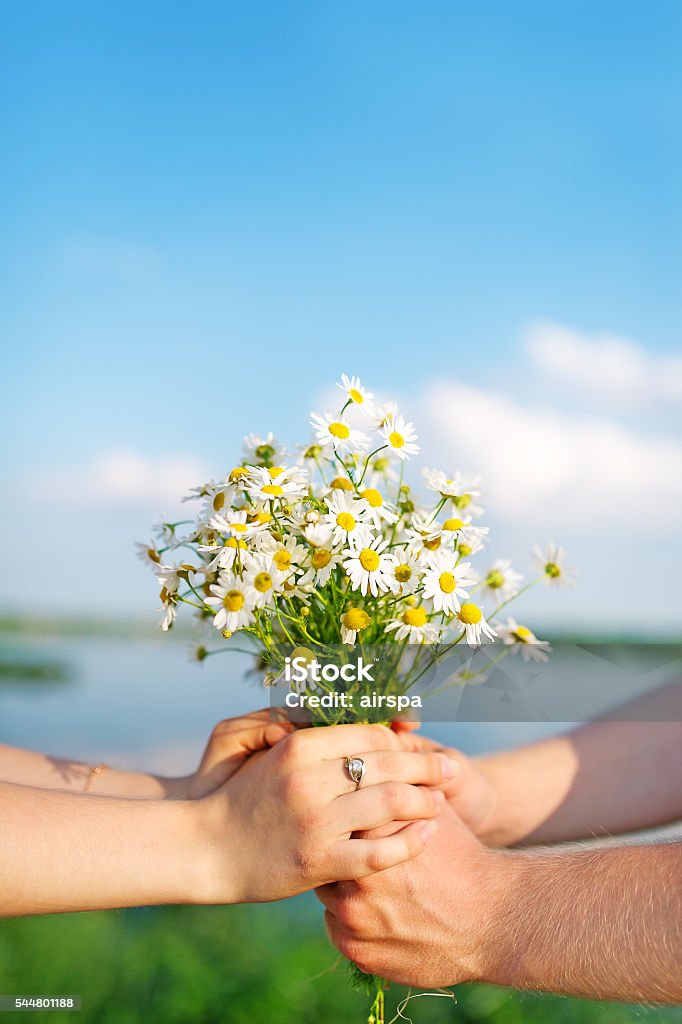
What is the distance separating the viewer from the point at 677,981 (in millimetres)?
1140

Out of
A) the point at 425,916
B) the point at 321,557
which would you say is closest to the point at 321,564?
the point at 321,557

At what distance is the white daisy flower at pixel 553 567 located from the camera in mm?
1472

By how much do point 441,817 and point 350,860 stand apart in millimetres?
233

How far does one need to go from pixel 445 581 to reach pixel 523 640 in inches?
11.9

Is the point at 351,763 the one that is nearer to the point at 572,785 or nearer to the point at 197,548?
the point at 197,548

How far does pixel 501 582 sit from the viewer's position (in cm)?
144

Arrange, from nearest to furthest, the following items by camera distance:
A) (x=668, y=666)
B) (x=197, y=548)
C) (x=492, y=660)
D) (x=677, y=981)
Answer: (x=677, y=981), (x=197, y=548), (x=492, y=660), (x=668, y=666)

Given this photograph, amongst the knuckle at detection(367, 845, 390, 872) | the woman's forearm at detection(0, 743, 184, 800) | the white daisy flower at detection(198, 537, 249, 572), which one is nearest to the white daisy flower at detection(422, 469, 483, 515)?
the white daisy flower at detection(198, 537, 249, 572)

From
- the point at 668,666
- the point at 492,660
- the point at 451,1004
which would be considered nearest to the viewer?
the point at 492,660

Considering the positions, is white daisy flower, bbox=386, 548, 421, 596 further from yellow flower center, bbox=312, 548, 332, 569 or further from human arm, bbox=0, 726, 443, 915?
human arm, bbox=0, 726, 443, 915

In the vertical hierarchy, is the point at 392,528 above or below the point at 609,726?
above

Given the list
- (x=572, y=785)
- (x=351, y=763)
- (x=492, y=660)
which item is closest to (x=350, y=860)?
(x=351, y=763)

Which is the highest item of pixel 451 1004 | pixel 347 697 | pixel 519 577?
pixel 519 577

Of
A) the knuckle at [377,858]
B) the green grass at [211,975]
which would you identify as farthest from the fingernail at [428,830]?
the green grass at [211,975]
